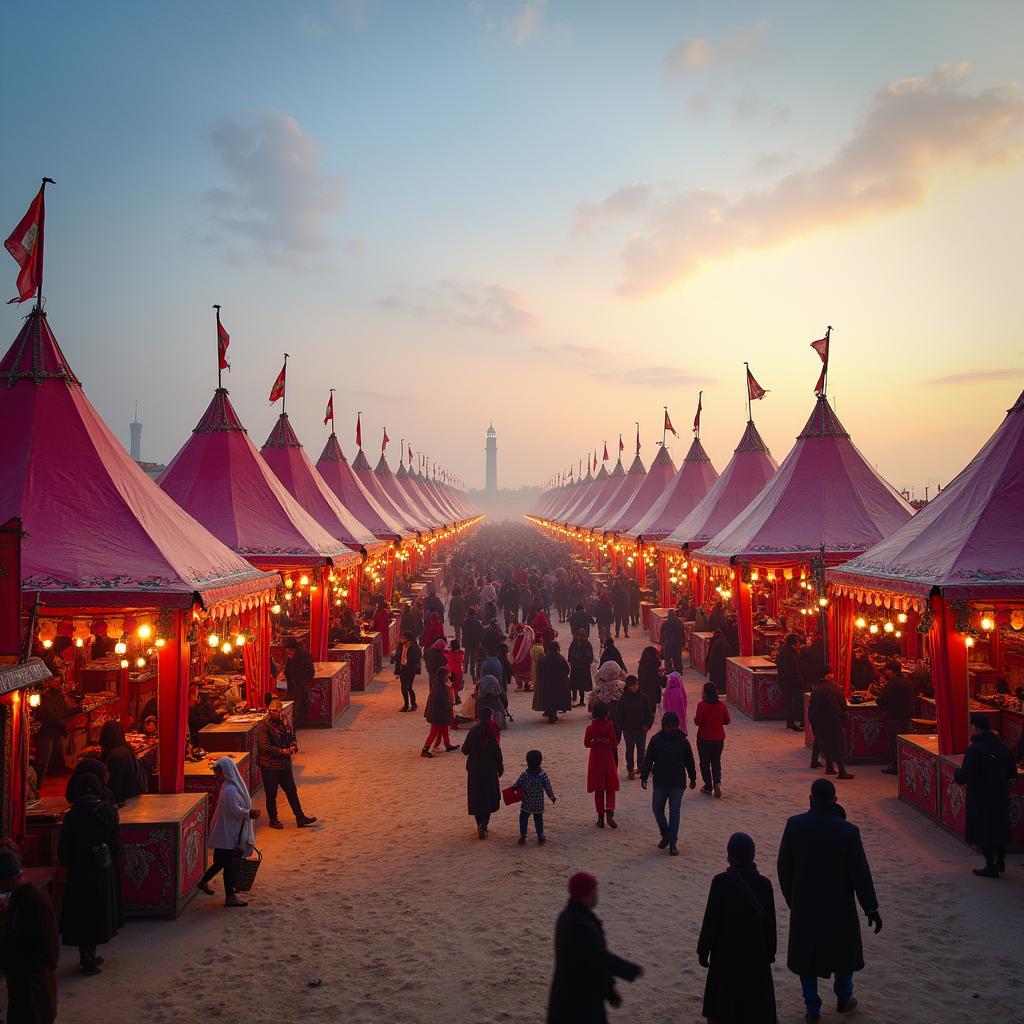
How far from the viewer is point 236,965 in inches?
241

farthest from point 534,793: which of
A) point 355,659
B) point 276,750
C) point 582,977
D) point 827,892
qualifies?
point 355,659

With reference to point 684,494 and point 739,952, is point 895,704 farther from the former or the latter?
point 684,494

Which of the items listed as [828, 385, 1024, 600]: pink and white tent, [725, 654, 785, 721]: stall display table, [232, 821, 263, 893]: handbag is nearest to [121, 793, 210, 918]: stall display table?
[232, 821, 263, 893]: handbag

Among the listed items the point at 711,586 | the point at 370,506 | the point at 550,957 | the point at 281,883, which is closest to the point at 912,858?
the point at 550,957

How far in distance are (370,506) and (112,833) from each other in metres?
22.9

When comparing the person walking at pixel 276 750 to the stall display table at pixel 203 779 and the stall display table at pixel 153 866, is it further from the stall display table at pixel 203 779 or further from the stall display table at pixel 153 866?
the stall display table at pixel 153 866

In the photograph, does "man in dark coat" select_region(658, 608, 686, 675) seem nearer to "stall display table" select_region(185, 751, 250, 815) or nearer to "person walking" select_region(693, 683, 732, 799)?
"person walking" select_region(693, 683, 732, 799)

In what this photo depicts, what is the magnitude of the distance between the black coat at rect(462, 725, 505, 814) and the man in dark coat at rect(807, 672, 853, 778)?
14.1 feet

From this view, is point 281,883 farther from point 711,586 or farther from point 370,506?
point 370,506

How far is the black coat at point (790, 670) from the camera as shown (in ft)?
43.0

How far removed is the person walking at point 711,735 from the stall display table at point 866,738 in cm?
208

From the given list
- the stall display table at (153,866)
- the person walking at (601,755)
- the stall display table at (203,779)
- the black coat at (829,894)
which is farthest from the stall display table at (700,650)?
the black coat at (829,894)

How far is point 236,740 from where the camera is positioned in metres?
→ 10.3

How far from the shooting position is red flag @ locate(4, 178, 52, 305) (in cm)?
977
